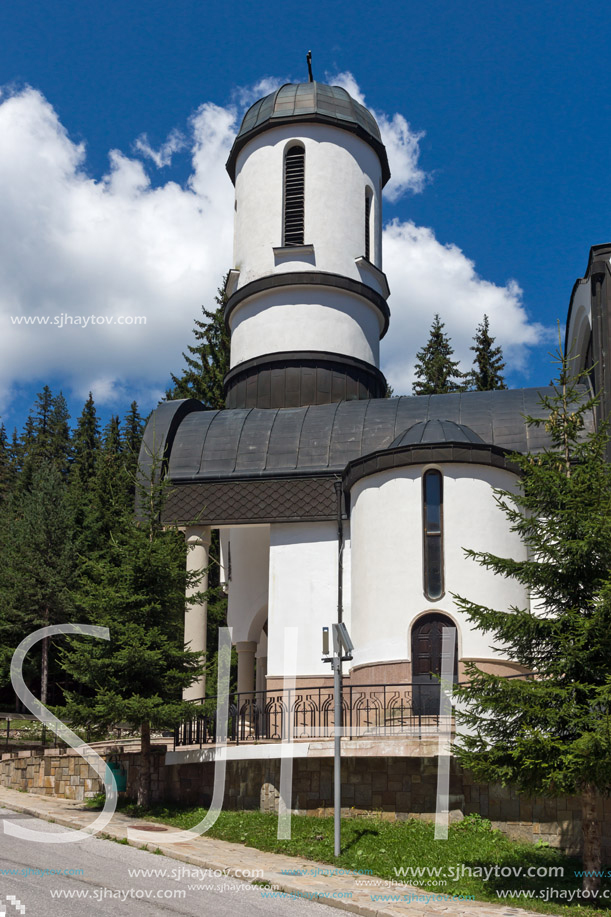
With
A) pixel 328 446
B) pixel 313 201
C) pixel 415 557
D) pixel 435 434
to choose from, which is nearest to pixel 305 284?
pixel 313 201

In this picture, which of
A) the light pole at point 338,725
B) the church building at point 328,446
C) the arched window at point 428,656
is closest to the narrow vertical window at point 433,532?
the church building at point 328,446

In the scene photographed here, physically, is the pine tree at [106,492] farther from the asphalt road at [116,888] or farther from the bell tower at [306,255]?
the asphalt road at [116,888]

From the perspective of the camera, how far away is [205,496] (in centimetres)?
2044

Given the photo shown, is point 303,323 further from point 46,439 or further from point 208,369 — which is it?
point 46,439

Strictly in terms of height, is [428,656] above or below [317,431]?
below

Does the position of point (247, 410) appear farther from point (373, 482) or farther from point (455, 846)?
point (455, 846)

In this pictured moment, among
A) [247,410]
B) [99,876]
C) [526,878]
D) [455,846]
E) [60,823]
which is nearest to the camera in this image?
[99,876]

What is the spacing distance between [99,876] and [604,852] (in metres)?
6.56

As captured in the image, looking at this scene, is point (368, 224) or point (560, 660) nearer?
point (560, 660)

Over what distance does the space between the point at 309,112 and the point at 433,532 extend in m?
13.5

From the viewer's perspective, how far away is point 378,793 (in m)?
14.4

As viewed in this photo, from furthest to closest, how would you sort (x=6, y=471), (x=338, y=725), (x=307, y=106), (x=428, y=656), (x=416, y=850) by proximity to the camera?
1. (x=6, y=471)
2. (x=307, y=106)
3. (x=428, y=656)
4. (x=338, y=725)
5. (x=416, y=850)

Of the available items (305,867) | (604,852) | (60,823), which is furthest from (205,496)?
(604,852)

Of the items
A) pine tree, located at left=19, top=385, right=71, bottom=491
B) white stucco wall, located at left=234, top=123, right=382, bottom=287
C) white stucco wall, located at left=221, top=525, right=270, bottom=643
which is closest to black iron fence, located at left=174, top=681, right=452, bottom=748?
white stucco wall, located at left=221, top=525, right=270, bottom=643
